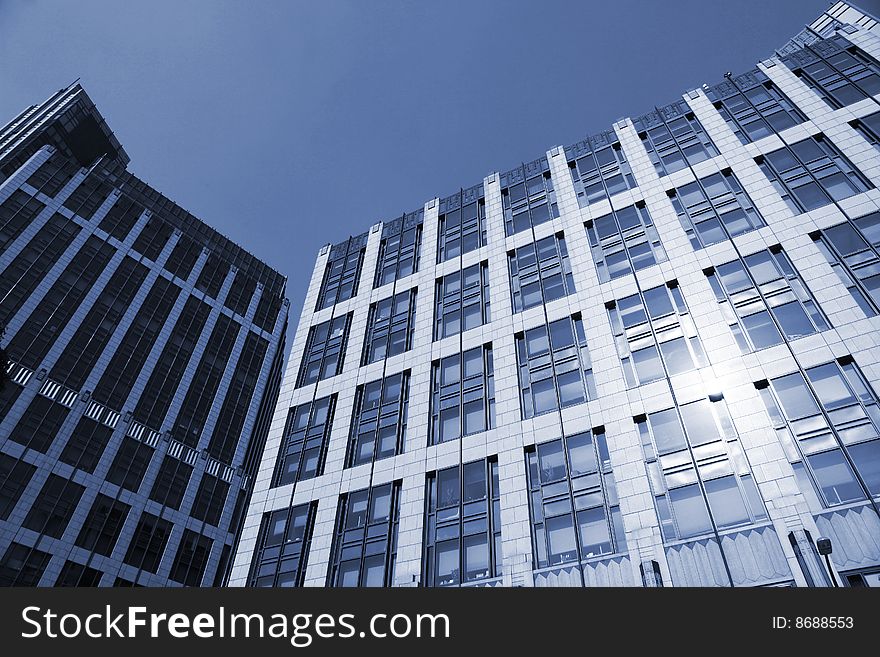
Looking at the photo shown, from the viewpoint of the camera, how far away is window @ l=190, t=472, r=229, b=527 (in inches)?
2712

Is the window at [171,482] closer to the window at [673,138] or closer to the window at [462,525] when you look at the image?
the window at [462,525]

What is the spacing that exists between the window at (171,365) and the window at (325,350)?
2932 centimetres

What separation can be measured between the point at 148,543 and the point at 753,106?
66.8m

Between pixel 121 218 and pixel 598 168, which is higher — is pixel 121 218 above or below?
above

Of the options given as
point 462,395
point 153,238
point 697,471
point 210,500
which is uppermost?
point 153,238

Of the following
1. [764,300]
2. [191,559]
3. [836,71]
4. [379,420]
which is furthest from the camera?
A: [191,559]

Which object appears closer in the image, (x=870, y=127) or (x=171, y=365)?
(x=870, y=127)

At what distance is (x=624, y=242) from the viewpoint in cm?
4116

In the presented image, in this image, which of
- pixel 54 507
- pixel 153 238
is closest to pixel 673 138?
pixel 54 507

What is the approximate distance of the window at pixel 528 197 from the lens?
4788 cm

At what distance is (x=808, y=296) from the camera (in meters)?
32.1

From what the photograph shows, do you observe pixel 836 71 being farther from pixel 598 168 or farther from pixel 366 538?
pixel 366 538
